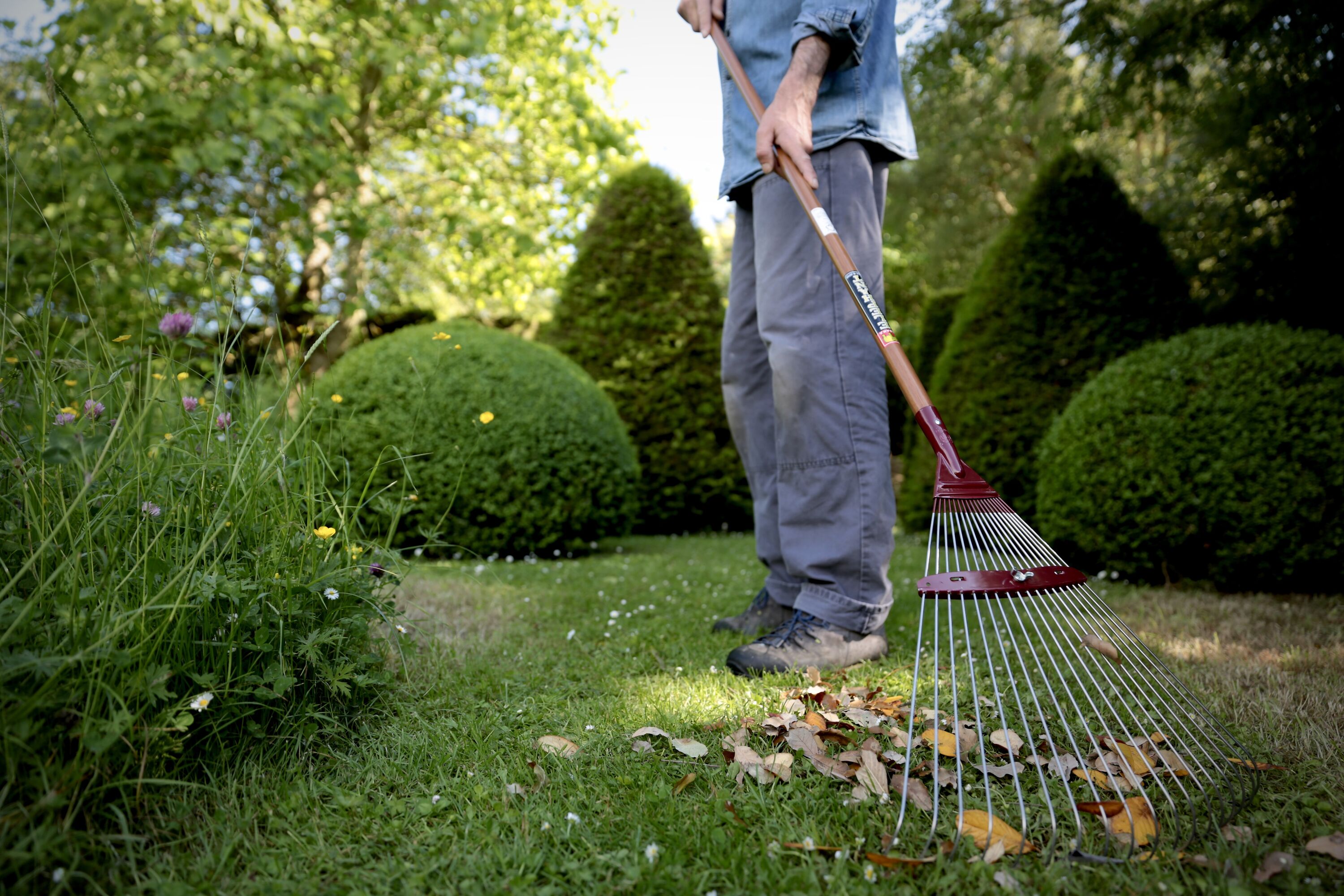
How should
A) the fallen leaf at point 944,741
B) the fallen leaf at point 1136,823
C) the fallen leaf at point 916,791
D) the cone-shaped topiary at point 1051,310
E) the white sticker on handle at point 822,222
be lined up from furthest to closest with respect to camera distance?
the cone-shaped topiary at point 1051,310 < the white sticker on handle at point 822,222 < the fallen leaf at point 944,741 < the fallen leaf at point 916,791 < the fallen leaf at point 1136,823

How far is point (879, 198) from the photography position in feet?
7.49

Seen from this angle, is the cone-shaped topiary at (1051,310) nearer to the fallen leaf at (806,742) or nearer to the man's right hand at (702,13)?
the man's right hand at (702,13)

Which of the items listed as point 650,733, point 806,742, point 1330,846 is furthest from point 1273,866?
point 650,733

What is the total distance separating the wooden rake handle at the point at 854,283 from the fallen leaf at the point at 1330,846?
0.81m

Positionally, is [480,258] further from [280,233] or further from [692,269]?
[692,269]

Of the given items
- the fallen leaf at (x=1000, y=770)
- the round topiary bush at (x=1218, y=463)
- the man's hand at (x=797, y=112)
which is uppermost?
the man's hand at (x=797, y=112)

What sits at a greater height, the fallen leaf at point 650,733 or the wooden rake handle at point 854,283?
the wooden rake handle at point 854,283

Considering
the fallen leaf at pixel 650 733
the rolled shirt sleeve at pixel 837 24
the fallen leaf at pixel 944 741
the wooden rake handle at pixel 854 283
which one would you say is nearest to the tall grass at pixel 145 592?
the fallen leaf at pixel 650 733

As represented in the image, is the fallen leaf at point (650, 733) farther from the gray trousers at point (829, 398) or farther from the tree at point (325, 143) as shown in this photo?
the tree at point (325, 143)

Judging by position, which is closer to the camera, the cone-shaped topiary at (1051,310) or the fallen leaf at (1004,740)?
the fallen leaf at (1004,740)

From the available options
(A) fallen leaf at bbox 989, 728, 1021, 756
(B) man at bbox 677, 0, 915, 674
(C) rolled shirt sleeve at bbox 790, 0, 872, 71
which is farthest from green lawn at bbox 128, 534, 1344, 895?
(C) rolled shirt sleeve at bbox 790, 0, 872, 71

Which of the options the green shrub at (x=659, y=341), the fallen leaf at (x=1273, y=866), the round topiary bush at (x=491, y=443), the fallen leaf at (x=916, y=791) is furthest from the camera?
the green shrub at (x=659, y=341)

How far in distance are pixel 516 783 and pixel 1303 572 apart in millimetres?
3205

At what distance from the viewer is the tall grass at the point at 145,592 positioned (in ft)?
3.38
